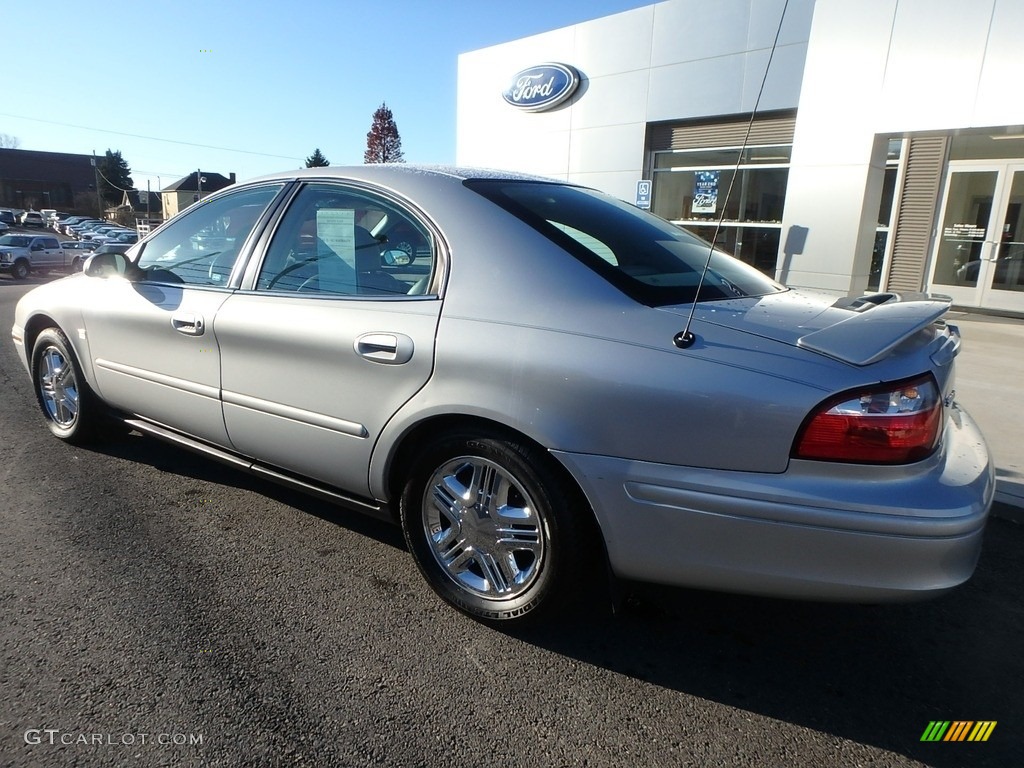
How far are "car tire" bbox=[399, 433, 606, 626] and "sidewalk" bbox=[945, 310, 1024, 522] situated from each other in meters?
2.73

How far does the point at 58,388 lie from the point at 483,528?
3.24 meters

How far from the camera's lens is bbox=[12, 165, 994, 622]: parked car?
1.83m

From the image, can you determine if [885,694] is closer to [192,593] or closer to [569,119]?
[192,593]

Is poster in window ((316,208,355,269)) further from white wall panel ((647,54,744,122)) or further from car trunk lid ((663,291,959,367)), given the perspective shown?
white wall panel ((647,54,744,122))

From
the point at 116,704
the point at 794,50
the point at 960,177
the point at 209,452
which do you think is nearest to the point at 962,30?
the point at 794,50

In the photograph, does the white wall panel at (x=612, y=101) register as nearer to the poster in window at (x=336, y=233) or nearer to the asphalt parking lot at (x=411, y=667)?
the poster in window at (x=336, y=233)

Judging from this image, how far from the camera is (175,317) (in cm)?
323

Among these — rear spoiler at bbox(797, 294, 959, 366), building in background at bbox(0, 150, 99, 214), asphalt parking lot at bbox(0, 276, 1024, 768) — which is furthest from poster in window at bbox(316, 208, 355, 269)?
building in background at bbox(0, 150, 99, 214)

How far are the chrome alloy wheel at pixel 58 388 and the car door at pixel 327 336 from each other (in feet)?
5.50

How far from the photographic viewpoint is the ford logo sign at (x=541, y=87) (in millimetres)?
14258

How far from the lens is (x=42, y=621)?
2.43 meters

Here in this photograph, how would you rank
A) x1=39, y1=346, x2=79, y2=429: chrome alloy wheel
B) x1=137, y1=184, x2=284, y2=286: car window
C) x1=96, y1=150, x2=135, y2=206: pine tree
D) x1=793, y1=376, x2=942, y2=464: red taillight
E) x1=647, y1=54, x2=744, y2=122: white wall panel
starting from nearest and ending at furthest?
x1=793, y1=376, x2=942, y2=464: red taillight, x1=137, y1=184, x2=284, y2=286: car window, x1=39, y1=346, x2=79, y2=429: chrome alloy wheel, x1=647, y1=54, x2=744, y2=122: white wall panel, x1=96, y1=150, x2=135, y2=206: pine tree

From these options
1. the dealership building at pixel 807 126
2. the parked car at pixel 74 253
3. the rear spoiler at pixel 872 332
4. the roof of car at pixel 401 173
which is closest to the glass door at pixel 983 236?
the dealership building at pixel 807 126

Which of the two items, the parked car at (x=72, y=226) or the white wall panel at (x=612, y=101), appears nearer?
the white wall panel at (x=612, y=101)
